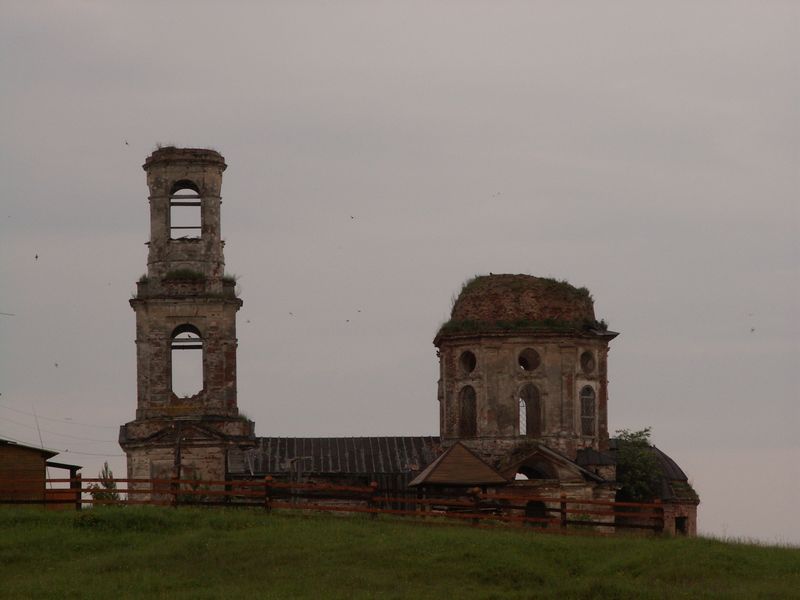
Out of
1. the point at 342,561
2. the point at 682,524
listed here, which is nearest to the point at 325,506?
the point at 342,561

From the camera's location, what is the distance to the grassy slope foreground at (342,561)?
107 feet

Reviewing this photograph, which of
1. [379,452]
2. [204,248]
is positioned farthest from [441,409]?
[204,248]

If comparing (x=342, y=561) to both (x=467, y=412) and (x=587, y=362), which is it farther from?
(x=587, y=362)

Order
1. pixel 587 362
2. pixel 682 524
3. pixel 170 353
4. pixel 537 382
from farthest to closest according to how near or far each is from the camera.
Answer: pixel 682 524 < pixel 587 362 < pixel 170 353 < pixel 537 382

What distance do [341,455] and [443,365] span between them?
4867mm

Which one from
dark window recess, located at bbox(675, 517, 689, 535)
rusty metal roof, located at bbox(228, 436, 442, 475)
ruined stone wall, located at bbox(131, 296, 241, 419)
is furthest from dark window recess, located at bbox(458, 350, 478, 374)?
dark window recess, located at bbox(675, 517, 689, 535)

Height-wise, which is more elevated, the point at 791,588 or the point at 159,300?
the point at 159,300

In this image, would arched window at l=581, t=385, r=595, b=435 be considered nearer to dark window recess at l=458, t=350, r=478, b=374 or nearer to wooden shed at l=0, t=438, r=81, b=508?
dark window recess at l=458, t=350, r=478, b=374

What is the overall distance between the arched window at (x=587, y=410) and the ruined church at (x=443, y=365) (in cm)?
4

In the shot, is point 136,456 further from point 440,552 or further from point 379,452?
point 440,552

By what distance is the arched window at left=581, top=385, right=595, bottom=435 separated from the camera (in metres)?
56.4

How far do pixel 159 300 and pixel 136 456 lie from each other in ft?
16.6

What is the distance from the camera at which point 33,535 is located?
3781cm

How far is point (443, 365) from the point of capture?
189ft
